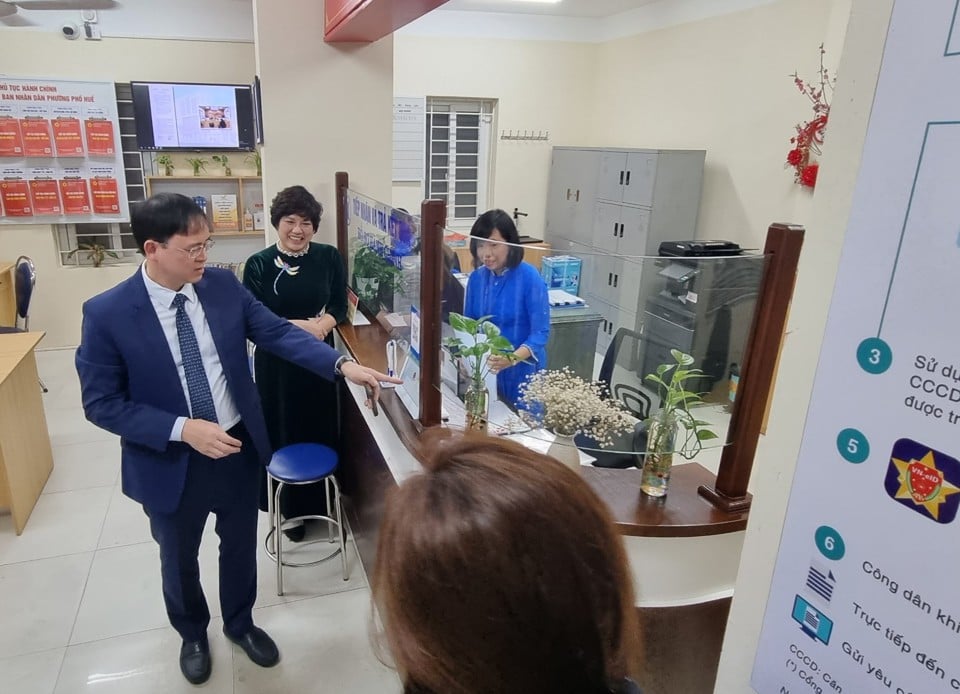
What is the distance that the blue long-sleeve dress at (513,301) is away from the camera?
6.11 feet

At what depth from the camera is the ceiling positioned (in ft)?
17.8

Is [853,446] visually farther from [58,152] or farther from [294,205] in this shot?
[58,152]

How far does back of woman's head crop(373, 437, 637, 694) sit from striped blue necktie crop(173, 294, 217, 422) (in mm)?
1393

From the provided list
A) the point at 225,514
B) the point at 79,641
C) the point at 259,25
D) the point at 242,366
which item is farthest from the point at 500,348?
the point at 259,25

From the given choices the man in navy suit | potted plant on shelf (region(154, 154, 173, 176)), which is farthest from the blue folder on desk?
potted plant on shelf (region(154, 154, 173, 176))

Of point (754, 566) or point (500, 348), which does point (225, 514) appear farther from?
point (754, 566)

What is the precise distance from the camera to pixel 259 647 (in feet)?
7.50

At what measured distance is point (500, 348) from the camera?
5.83 feet

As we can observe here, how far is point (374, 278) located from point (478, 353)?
128 centimetres

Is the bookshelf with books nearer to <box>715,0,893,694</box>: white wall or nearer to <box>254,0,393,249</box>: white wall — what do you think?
<box>254,0,393,249</box>: white wall

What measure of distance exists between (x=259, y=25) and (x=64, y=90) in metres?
2.98

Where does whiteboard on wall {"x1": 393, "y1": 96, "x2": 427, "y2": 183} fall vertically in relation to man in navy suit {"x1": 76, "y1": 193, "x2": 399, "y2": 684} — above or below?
above

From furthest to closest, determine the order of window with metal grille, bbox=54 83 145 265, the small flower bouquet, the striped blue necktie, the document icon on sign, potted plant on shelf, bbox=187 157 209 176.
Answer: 1. potted plant on shelf, bbox=187 157 209 176
2. window with metal grille, bbox=54 83 145 265
3. the small flower bouquet
4. the striped blue necktie
5. the document icon on sign

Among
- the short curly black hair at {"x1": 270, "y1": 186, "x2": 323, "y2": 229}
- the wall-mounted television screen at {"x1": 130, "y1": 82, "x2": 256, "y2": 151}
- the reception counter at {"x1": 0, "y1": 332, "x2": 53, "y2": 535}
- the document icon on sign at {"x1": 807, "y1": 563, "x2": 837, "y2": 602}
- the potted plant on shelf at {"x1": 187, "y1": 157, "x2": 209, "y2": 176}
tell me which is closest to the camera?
the document icon on sign at {"x1": 807, "y1": 563, "x2": 837, "y2": 602}
